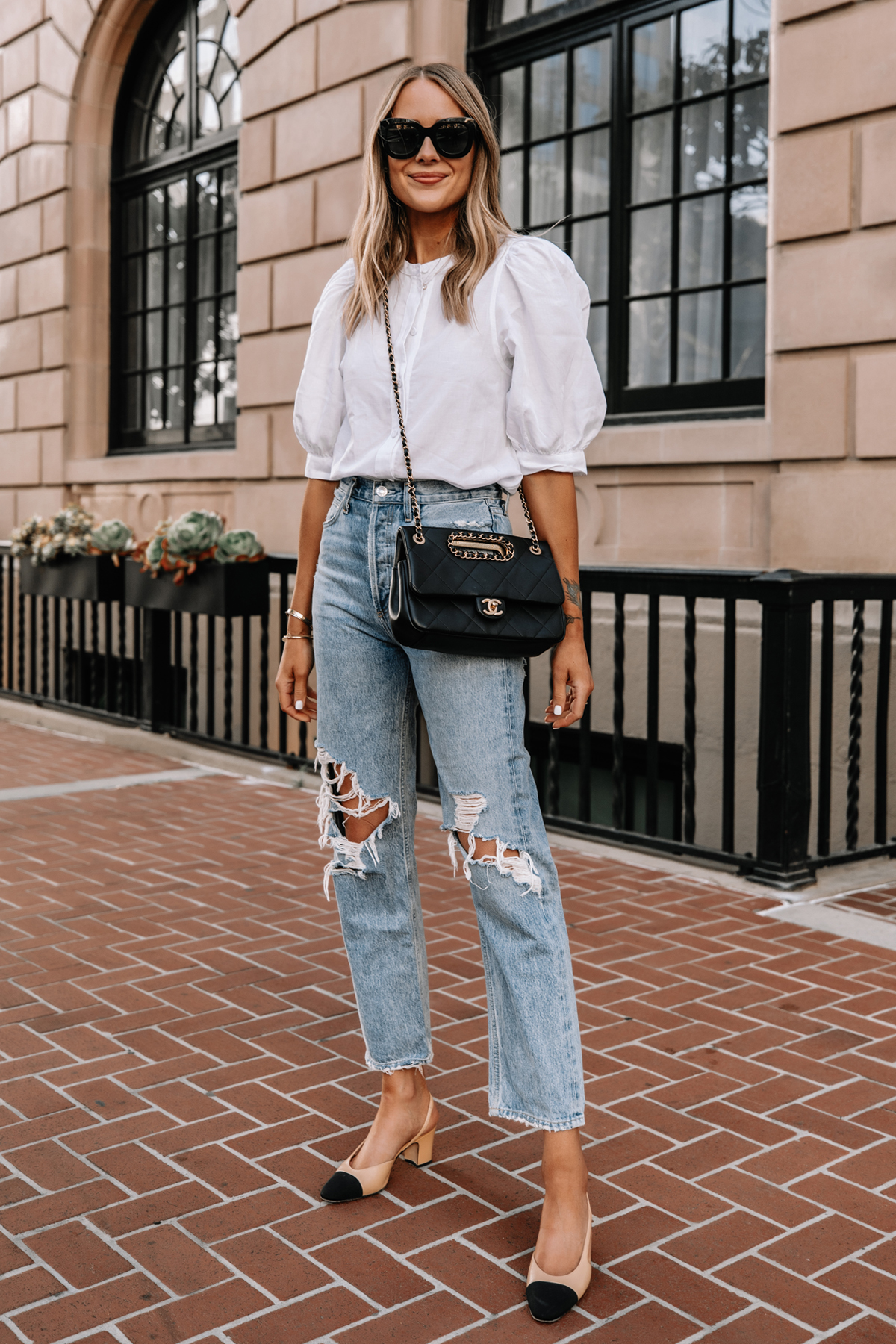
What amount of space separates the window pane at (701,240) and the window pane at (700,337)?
93 millimetres

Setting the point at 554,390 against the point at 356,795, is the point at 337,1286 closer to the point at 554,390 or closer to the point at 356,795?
the point at 356,795

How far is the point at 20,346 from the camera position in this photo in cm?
1286

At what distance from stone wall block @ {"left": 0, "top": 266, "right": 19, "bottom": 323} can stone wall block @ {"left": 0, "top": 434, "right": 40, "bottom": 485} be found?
1.16 metres

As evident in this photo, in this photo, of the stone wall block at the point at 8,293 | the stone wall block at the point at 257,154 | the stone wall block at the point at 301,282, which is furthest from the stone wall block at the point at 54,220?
the stone wall block at the point at 301,282

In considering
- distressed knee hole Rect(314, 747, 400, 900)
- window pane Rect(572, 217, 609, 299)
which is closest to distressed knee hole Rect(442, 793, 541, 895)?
distressed knee hole Rect(314, 747, 400, 900)

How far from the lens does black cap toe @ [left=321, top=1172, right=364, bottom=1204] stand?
269cm

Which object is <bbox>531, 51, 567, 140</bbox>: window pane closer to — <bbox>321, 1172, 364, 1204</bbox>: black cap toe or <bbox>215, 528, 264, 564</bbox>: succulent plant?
<bbox>215, 528, 264, 564</bbox>: succulent plant

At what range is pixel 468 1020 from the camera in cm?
372

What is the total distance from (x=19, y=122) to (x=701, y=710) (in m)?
9.53

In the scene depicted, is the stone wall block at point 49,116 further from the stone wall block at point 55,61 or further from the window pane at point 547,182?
the window pane at point 547,182

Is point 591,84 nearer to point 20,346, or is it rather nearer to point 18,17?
point 20,346

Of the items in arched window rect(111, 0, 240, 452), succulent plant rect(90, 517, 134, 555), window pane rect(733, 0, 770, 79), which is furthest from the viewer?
arched window rect(111, 0, 240, 452)

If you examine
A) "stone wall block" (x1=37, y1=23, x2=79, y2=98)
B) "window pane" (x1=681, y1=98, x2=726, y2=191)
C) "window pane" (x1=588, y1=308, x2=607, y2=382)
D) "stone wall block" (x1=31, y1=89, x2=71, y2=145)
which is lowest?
"window pane" (x1=588, y1=308, x2=607, y2=382)

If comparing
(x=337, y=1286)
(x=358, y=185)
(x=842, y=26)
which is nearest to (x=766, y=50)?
(x=842, y=26)
